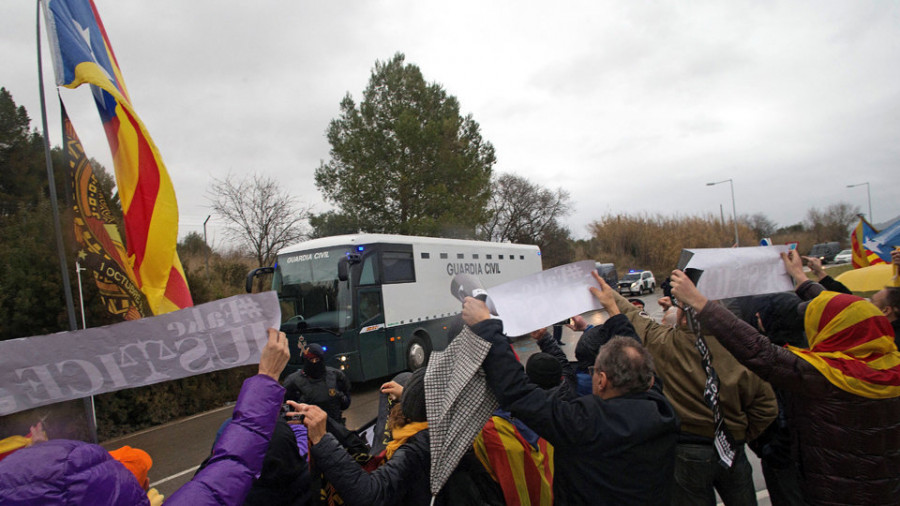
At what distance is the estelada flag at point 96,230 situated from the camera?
314 cm

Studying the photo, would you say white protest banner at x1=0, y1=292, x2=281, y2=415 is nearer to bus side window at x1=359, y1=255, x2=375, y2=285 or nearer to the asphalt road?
the asphalt road

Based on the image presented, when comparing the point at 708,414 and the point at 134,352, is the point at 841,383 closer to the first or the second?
the point at 708,414

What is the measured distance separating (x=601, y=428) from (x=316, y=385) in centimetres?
392

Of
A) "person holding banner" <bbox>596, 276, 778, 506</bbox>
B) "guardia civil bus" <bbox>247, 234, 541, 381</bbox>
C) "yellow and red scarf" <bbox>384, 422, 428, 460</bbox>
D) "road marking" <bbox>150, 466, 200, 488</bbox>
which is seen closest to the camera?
"yellow and red scarf" <bbox>384, 422, 428, 460</bbox>

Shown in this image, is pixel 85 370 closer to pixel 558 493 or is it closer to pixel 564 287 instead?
pixel 558 493

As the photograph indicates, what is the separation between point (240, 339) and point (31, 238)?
811 centimetres

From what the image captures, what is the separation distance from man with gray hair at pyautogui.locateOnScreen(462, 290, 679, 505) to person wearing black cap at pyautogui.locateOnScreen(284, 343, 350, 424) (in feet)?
11.6

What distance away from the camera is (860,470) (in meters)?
2.21

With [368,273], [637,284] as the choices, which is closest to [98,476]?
[368,273]

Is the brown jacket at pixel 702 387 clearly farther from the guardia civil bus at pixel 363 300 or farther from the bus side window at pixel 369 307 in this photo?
the bus side window at pixel 369 307

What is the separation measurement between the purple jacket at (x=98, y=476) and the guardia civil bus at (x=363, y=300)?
24.5 ft

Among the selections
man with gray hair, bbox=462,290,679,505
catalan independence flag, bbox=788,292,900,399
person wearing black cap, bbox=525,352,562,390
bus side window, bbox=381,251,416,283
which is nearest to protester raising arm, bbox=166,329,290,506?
man with gray hair, bbox=462,290,679,505

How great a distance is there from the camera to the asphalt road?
592cm

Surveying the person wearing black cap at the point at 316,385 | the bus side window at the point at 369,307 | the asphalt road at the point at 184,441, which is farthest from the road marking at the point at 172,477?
the bus side window at the point at 369,307
